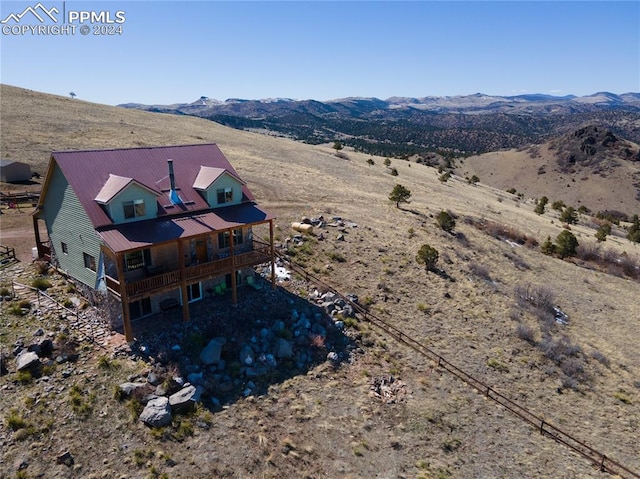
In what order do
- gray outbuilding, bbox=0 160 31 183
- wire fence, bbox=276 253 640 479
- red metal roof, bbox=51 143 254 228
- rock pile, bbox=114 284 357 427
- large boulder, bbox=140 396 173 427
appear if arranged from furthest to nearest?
gray outbuilding, bbox=0 160 31 183 → red metal roof, bbox=51 143 254 228 → wire fence, bbox=276 253 640 479 → rock pile, bbox=114 284 357 427 → large boulder, bbox=140 396 173 427

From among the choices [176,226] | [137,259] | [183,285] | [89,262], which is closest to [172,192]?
[176,226]

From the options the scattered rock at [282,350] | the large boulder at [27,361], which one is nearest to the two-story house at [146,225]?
the large boulder at [27,361]

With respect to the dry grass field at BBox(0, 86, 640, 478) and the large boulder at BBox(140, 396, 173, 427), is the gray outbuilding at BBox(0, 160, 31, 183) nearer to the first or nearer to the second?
the dry grass field at BBox(0, 86, 640, 478)

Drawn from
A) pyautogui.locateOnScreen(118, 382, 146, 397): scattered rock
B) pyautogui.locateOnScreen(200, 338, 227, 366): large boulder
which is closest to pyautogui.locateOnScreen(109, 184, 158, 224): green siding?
pyautogui.locateOnScreen(200, 338, 227, 366): large boulder

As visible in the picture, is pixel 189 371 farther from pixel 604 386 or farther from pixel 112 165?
pixel 604 386

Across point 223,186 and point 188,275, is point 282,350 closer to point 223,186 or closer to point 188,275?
point 188,275

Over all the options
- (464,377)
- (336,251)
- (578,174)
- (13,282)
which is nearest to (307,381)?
(464,377)

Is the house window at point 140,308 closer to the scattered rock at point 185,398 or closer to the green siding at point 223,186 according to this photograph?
the scattered rock at point 185,398
